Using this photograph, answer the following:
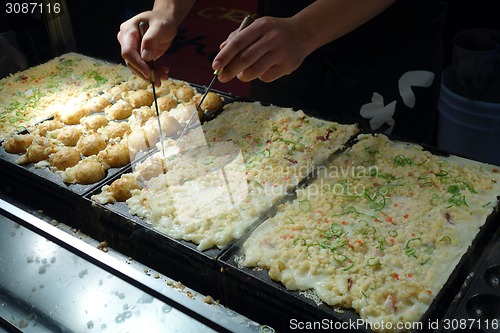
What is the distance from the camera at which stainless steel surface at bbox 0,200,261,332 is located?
1.51 m

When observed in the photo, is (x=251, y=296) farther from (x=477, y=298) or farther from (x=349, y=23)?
(x=349, y=23)

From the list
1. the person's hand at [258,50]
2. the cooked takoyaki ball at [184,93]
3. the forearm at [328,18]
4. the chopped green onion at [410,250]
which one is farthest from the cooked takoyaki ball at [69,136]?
the chopped green onion at [410,250]

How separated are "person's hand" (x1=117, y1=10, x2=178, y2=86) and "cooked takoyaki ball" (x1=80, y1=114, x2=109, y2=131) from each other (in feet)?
1.24

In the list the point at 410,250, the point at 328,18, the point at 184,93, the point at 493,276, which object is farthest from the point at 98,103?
the point at 493,276

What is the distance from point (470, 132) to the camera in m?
3.40

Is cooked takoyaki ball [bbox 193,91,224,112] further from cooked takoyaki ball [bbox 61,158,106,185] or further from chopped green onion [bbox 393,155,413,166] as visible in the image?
chopped green onion [bbox 393,155,413,166]

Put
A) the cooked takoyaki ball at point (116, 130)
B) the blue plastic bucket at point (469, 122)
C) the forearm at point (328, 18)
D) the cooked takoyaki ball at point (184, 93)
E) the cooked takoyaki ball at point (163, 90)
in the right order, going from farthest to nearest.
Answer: the blue plastic bucket at point (469, 122)
the cooked takoyaki ball at point (163, 90)
the cooked takoyaki ball at point (184, 93)
the cooked takoyaki ball at point (116, 130)
the forearm at point (328, 18)

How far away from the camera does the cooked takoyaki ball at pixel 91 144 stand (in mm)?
2418

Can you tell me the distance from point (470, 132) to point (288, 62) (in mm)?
1909

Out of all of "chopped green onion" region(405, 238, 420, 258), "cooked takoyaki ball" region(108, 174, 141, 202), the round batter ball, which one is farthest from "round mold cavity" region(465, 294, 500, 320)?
the round batter ball

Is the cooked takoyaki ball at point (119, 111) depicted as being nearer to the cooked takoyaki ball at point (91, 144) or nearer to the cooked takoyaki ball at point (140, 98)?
the cooked takoyaki ball at point (140, 98)

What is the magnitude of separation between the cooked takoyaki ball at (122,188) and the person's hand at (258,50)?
1.80 feet

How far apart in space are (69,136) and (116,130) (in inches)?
8.9

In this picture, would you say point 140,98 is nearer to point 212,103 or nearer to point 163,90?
point 163,90
